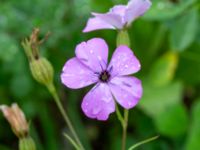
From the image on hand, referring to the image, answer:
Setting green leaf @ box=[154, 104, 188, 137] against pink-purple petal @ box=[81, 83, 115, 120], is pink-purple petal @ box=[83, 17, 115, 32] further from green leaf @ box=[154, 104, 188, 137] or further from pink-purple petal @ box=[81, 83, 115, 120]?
green leaf @ box=[154, 104, 188, 137]

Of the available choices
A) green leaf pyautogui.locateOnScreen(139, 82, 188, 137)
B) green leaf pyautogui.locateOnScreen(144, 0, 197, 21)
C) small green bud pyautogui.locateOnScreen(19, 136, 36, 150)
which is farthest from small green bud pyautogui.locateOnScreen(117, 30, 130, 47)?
green leaf pyautogui.locateOnScreen(139, 82, 188, 137)

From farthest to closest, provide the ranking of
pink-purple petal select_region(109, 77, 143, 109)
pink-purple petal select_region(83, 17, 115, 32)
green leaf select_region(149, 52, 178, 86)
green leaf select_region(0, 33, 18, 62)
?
green leaf select_region(149, 52, 178, 86) → green leaf select_region(0, 33, 18, 62) → pink-purple petal select_region(83, 17, 115, 32) → pink-purple petal select_region(109, 77, 143, 109)

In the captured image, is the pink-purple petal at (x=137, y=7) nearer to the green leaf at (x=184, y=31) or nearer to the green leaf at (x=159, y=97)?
the green leaf at (x=184, y=31)

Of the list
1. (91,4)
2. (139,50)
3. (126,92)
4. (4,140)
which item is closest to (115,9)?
(126,92)

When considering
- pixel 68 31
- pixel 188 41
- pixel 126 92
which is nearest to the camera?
pixel 126 92

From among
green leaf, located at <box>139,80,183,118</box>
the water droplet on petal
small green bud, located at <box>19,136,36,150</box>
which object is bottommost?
green leaf, located at <box>139,80,183,118</box>

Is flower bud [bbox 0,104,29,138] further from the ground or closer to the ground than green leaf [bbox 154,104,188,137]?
further from the ground

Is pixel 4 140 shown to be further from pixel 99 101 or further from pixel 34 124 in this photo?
pixel 99 101

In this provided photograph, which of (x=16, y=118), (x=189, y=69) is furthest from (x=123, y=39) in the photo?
(x=189, y=69)
